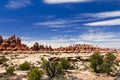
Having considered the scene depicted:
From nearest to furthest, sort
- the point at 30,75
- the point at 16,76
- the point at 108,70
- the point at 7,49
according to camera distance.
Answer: the point at 30,75, the point at 16,76, the point at 108,70, the point at 7,49

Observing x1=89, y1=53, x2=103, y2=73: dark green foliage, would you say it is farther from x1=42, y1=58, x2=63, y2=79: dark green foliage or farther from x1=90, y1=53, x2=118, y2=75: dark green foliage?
x1=42, y1=58, x2=63, y2=79: dark green foliage

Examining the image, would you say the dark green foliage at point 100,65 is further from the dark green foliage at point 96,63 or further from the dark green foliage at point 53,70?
the dark green foliage at point 53,70

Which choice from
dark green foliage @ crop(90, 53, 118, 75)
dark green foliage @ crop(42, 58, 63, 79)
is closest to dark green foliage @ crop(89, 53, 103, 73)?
dark green foliage @ crop(90, 53, 118, 75)

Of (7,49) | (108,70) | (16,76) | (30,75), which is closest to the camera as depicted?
(30,75)

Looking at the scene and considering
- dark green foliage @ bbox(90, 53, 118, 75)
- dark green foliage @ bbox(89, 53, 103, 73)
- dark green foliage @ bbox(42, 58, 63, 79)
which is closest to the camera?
dark green foliage @ bbox(42, 58, 63, 79)

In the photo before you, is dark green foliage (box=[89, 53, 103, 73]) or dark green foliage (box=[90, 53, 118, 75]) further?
dark green foliage (box=[89, 53, 103, 73])

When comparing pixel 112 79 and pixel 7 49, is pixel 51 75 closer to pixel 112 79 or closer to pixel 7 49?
pixel 112 79

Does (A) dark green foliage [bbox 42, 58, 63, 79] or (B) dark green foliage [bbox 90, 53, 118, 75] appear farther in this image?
(B) dark green foliage [bbox 90, 53, 118, 75]

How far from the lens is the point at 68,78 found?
41.1m

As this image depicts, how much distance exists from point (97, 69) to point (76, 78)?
1053cm

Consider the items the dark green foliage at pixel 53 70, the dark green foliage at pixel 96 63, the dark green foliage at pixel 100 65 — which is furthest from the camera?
the dark green foliage at pixel 96 63

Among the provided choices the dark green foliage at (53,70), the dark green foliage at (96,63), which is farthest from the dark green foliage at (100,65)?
the dark green foliage at (53,70)

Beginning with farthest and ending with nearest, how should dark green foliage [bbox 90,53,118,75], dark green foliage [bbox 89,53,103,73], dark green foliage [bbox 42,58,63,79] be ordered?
dark green foliage [bbox 89,53,103,73] → dark green foliage [bbox 90,53,118,75] → dark green foliage [bbox 42,58,63,79]

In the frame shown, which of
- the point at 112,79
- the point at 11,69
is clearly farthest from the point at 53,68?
the point at 112,79
